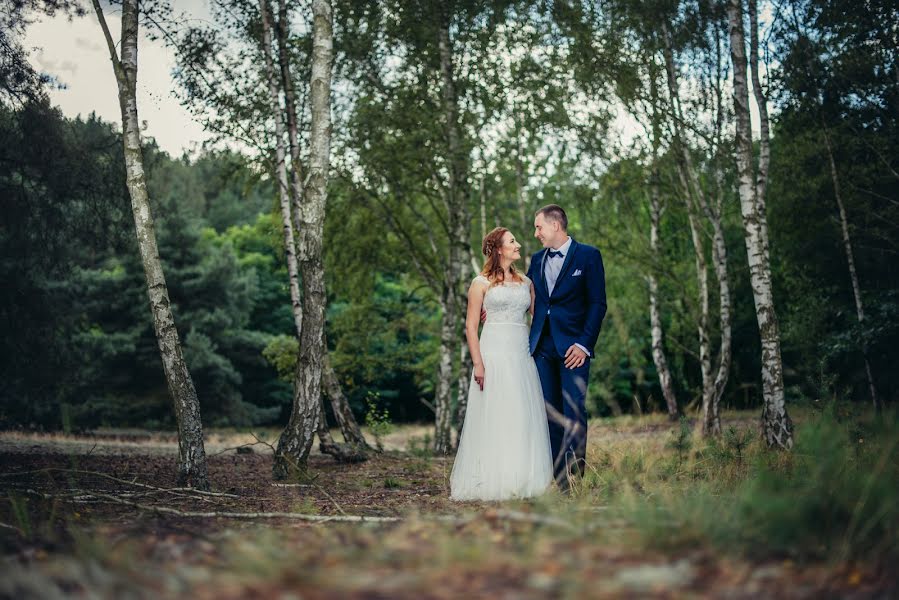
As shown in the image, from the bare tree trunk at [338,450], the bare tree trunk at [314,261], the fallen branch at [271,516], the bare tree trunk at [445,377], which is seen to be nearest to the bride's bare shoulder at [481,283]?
the bare tree trunk at [314,261]

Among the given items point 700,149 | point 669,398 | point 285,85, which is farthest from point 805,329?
point 285,85

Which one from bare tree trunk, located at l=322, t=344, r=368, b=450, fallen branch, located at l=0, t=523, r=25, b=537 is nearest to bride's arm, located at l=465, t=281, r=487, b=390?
fallen branch, located at l=0, t=523, r=25, b=537

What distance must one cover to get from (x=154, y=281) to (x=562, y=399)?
428cm

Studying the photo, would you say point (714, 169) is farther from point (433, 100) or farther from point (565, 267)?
point (565, 267)

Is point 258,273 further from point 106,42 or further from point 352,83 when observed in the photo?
point 106,42

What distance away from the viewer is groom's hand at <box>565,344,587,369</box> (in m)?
6.98

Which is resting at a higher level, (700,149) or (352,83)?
(352,83)

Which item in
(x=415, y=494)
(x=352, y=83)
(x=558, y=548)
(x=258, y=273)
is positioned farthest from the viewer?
(x=258, y=273)

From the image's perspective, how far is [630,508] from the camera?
12.3ft

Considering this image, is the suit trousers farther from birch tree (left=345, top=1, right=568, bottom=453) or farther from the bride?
birch tree (left=345, top=1, right=568, bottom=453)

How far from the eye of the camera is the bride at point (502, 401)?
6918mm

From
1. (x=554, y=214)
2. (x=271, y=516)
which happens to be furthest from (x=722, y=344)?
(x=271, y=516)

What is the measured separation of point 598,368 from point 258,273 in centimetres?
1962

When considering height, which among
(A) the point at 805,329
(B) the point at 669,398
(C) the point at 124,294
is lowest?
(B) the point at 669,398
